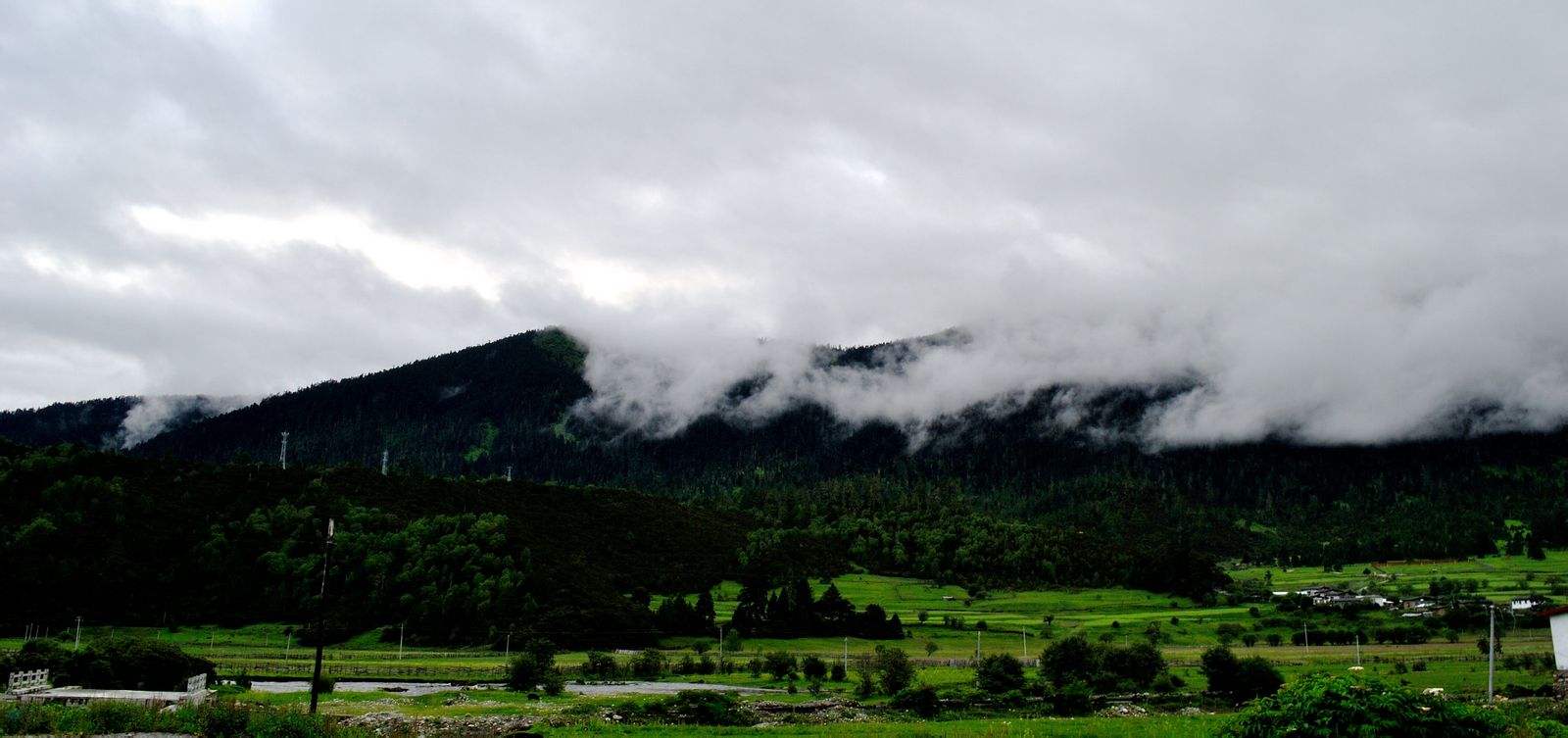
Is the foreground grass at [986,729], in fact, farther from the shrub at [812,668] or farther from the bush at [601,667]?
the bush at [601,667]

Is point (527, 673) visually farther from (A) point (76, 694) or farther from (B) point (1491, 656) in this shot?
(B) point (1491, 656)

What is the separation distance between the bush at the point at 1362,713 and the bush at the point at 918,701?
47.0 metres

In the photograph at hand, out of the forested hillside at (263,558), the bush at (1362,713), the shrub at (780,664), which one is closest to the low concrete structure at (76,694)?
the bush at (1362,713)

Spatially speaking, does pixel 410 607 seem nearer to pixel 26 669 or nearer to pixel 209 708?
pixel 26 669

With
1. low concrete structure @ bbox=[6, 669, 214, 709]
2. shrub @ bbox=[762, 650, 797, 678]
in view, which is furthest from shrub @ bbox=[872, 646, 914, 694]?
low concrete structure @ bbox=[6, 669, 214, 709]

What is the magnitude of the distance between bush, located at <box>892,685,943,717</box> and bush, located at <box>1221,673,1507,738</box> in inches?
1850

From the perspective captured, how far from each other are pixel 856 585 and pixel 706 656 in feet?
291

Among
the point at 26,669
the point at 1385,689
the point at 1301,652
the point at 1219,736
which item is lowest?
the point at 1301,652

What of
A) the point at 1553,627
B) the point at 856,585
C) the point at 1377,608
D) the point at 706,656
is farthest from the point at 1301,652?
the point at 856,585

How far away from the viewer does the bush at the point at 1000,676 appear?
78.6 metres

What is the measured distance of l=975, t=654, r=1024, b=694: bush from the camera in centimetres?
7862

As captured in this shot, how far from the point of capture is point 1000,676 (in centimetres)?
8044

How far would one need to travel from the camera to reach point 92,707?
30562 mm

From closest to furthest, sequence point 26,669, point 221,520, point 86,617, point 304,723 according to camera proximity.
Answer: point 304,723 → point 26,669 → point 86,617 → point 221,520
